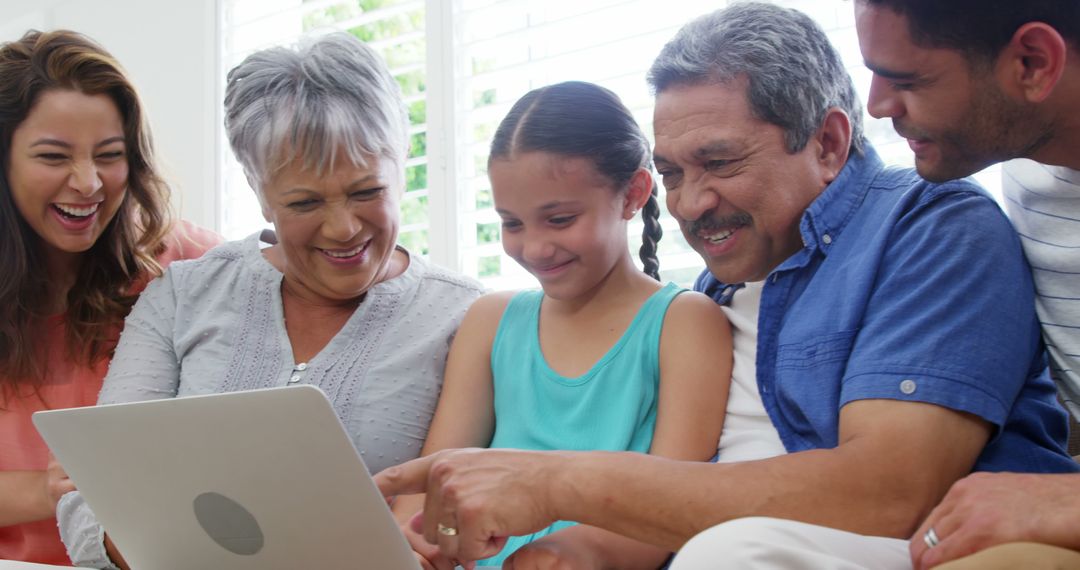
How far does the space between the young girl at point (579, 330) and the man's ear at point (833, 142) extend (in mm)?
256

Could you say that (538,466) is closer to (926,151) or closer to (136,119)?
(926,151)

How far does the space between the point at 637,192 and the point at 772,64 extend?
12.3 inches

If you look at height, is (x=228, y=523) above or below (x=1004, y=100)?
below

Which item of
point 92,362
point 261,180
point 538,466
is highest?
point 261,180

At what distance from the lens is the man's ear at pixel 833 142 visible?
1452 mm

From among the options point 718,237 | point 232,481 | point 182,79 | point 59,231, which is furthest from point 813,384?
point 182,79

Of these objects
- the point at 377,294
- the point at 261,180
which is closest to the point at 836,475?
the point at 377,294

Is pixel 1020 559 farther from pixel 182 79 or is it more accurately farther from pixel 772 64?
pixel 182 79

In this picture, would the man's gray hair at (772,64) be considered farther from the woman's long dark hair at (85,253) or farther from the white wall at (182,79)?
the white wall at (182,79)

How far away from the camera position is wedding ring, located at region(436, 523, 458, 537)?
1219mm

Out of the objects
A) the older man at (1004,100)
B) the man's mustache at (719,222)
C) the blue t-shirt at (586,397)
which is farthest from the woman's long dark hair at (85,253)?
the older man at (1004,100)

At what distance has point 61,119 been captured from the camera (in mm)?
1985

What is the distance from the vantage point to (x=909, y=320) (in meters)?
1.17

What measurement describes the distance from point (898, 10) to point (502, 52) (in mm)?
1924
